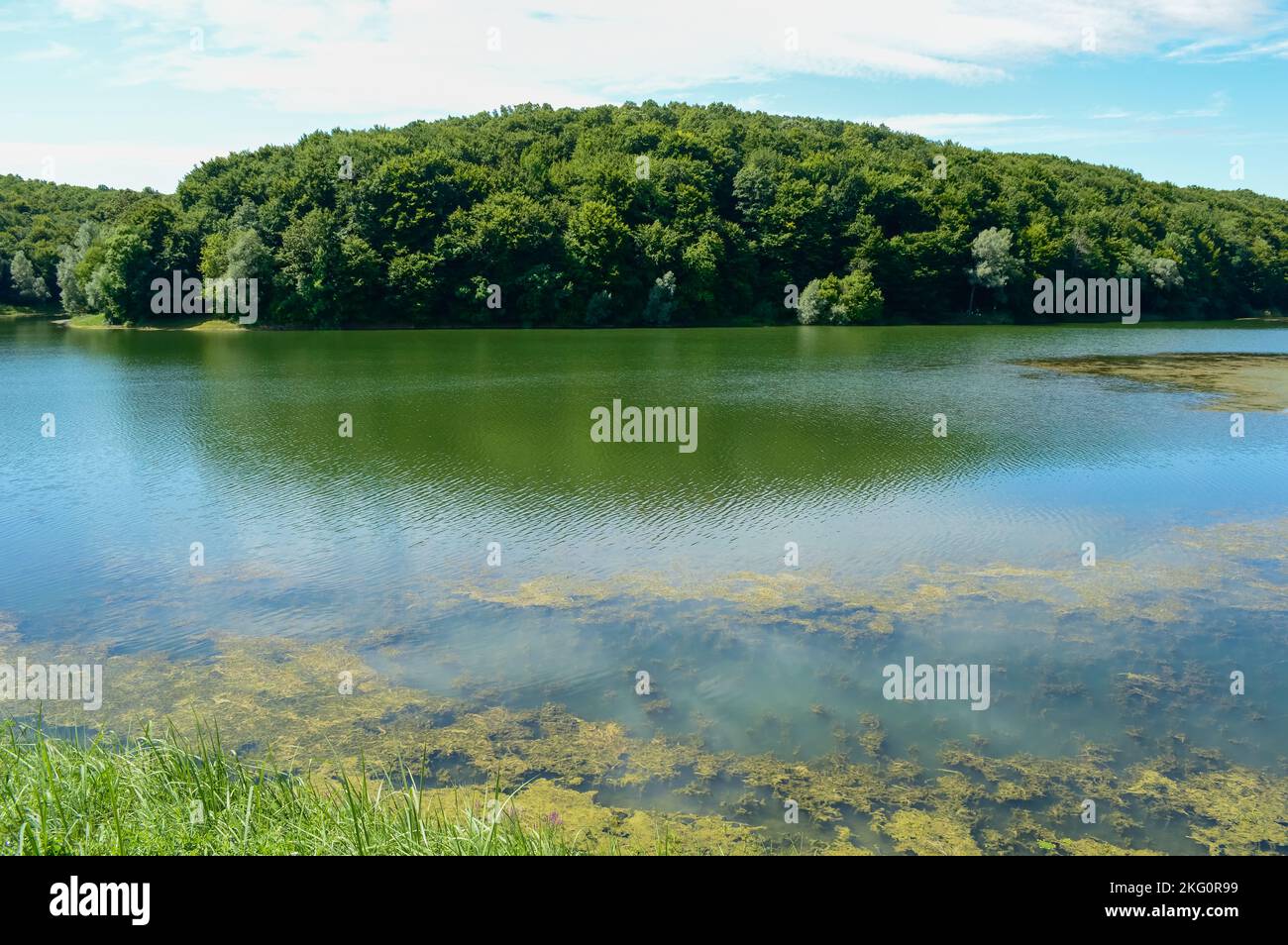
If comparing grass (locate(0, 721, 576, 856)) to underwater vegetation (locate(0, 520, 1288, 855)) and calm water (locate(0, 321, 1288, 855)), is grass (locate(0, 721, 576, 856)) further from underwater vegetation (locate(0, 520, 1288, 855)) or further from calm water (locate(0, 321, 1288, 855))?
calm water (locate(0, 321, 1288, 855))

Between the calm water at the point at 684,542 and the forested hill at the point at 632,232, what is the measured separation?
3948 cm

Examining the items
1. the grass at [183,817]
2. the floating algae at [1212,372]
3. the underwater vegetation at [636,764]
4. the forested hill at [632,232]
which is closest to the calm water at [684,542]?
the underwater vegetation at [636,764]

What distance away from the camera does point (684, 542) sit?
15.1 metres

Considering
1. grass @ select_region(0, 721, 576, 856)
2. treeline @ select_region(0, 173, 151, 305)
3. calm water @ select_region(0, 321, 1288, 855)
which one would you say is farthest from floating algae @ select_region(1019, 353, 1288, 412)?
treeline @ select_region(0, 173, 151, 305)

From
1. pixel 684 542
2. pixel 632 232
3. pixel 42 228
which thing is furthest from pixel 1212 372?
pixel 42 228

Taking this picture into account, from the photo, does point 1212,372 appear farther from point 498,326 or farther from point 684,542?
point 498,326

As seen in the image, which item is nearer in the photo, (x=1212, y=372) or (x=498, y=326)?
(x=1212, y=372)

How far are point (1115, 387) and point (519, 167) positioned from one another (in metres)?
61.0

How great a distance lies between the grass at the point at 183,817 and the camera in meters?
5.62

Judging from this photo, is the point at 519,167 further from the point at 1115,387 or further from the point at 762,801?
the point at 762,801

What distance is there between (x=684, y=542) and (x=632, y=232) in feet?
214

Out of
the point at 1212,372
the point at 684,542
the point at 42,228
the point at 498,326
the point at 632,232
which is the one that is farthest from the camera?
the point at 42,228

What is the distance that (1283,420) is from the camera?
26594 mm

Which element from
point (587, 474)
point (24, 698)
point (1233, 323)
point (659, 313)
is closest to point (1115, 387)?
point (587, 474)
